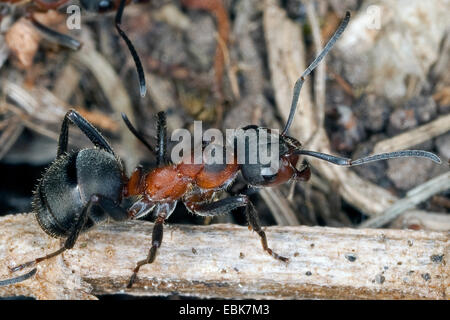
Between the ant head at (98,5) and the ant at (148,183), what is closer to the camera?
the ant at (148,183)

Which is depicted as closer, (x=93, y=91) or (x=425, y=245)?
(x=425, y=245)

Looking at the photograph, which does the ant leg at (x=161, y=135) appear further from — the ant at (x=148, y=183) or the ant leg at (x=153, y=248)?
the ant leg at (x=153, y=248)

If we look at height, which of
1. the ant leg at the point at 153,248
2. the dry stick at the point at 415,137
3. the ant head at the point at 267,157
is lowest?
the ant leg at the point at 153,248

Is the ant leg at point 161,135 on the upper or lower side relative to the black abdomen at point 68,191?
upper

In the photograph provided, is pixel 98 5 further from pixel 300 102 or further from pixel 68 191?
pixel 68 191

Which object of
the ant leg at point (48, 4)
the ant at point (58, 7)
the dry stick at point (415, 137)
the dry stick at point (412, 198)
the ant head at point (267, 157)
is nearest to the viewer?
the ant head at point (267, 157)

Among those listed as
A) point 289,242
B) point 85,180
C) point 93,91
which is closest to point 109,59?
point 93,91

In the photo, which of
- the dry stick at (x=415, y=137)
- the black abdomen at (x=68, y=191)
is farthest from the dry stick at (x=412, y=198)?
the black abdomen at (x=68, y=191)
